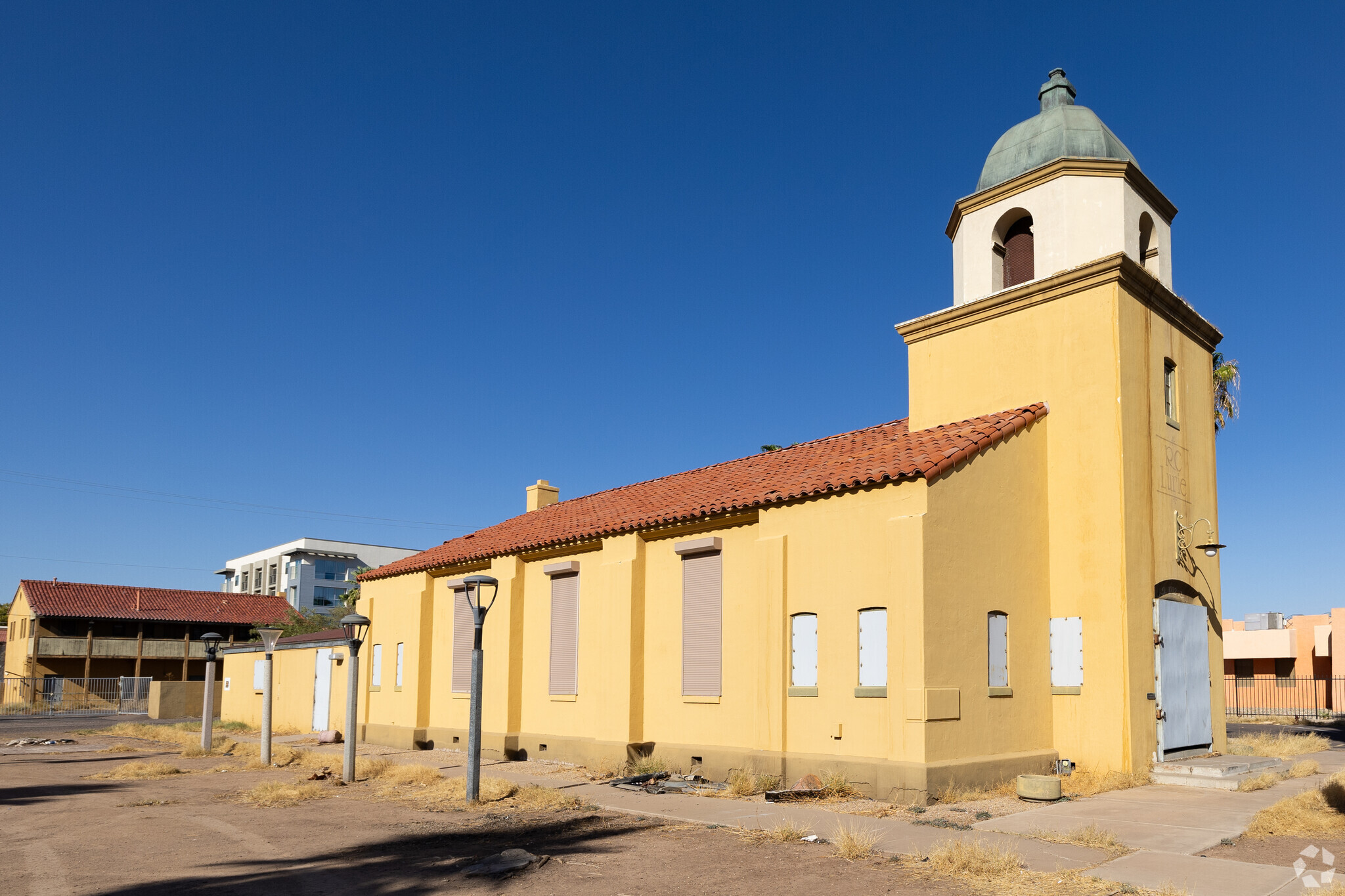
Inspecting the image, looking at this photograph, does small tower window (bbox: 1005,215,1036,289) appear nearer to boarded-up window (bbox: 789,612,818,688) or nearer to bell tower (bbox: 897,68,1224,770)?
bell tower (bbox: 897,68,1224,770)

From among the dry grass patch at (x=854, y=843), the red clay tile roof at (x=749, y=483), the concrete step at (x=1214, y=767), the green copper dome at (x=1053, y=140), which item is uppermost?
the green copper dome at (x=1053, y=140)

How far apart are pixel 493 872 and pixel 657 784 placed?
6.85 metres

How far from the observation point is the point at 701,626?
18.0m

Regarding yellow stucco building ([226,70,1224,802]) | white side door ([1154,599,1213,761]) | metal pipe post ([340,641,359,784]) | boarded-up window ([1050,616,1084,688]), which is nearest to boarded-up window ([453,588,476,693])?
yellow stucco building ([226,70,1224,802])

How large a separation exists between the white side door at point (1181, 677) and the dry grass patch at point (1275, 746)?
149 centimetres

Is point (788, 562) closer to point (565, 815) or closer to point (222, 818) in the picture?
point (565, 815)

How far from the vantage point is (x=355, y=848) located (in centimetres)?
1084

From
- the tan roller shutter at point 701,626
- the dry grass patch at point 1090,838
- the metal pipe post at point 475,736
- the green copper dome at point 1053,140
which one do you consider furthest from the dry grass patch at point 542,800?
the green copper dome at point 1053,140

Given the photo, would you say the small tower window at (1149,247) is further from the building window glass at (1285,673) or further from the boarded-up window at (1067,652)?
the building window glass at (1285,673)

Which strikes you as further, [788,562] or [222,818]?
[788,562]

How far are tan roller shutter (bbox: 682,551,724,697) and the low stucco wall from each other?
30311 millimetres

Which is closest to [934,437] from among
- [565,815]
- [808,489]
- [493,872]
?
[808,489]

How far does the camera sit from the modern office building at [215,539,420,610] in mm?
93250

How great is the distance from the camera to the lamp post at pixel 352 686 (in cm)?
1669
